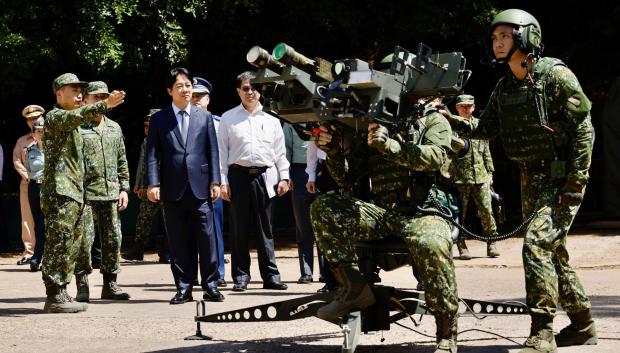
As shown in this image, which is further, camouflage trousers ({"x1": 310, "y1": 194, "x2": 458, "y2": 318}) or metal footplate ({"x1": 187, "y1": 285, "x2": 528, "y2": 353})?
metal footplate ({"x1": 187, "y1": 285, "x2": 528, "y2": 353})

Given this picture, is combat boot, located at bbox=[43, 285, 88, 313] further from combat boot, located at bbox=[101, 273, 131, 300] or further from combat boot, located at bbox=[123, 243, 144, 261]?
combat boot, located at bbox=[123, 243, 144, 261]

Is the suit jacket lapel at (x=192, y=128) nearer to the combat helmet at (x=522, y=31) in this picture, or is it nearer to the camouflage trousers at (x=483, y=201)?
the combat helmet at (x=522, y=31)

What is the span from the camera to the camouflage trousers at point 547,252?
701 centimetres

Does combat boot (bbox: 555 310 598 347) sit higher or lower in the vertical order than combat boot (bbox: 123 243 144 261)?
lower

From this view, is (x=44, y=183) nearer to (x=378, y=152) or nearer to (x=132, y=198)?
(x=378, y=152)

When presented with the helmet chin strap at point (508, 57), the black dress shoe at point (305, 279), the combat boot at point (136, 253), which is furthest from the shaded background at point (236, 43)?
the helmet chin strap at point (508, 57)

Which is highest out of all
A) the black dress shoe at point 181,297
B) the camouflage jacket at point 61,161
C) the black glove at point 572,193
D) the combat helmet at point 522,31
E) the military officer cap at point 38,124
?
the military officer cap at point 38,124

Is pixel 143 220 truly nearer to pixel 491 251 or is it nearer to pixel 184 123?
pixel 491 251

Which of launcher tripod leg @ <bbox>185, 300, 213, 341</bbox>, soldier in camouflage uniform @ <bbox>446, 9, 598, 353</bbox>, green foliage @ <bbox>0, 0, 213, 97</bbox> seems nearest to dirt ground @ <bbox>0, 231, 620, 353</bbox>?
launcher tripod leg @ <bbox>185, 300, 213, 341</bbox>

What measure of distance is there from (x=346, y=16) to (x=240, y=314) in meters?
11.5

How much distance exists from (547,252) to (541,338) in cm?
53

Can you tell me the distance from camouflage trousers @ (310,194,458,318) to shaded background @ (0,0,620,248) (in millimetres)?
10309

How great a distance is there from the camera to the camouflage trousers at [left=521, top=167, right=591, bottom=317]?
23.0ft

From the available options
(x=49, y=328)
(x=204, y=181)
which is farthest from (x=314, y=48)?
(x=49, y=328)
